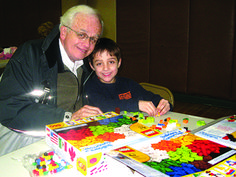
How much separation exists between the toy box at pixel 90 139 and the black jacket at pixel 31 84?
0.87 ft

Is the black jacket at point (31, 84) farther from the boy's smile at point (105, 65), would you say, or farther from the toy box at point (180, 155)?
the toy box at point (180, 155)

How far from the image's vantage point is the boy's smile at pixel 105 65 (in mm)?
1556

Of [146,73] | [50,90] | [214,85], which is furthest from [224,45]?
[50,90]

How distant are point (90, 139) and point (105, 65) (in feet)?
3.00

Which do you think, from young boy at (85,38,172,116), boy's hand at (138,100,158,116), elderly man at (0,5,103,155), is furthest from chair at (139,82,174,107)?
elderly man at (0,5,103,155)

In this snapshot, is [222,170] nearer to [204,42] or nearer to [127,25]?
[204,42]

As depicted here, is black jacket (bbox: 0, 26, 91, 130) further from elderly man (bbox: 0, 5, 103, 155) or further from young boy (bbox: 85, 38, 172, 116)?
young boy (bbox: 85, 38, 172, 116)

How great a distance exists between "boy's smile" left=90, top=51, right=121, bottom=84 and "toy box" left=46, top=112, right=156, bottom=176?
688 mm

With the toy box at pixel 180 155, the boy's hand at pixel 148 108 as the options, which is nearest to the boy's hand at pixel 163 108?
the boy's hand at pixel 148 108

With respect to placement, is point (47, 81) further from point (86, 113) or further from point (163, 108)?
point (163, 108)

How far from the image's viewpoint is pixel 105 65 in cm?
156

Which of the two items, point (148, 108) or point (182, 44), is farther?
point (182, 44)

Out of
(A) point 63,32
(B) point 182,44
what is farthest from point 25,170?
(B) point 182,44

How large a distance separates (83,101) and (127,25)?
292 centimetres
